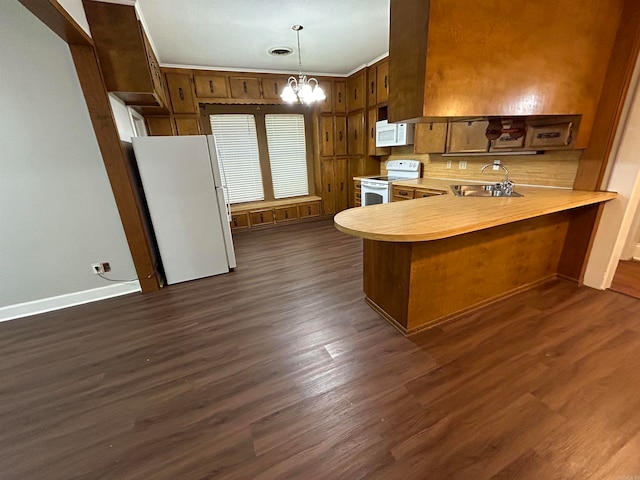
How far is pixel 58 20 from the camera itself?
180 cm

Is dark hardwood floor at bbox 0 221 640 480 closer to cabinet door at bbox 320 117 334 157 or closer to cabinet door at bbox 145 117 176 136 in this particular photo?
cabinet door at bbox 145 117 176 136

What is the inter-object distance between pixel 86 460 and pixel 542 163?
13.4ft

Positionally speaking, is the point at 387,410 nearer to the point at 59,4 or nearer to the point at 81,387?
the point at 81,387

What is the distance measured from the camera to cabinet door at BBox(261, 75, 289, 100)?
4.59 metres

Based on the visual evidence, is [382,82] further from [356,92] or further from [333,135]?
[333,135]

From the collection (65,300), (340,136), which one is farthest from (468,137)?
(65,300)

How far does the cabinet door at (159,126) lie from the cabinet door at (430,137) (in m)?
3.75

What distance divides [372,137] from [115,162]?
3866mm

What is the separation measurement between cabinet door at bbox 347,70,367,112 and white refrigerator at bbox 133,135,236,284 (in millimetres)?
3105

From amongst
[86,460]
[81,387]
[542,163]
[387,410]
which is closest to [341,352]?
[387,410]

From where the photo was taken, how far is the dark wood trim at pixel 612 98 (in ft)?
6.50

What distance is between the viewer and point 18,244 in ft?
8.05

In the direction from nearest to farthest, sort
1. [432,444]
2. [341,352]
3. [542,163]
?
[432,444], [341,352], [542,163]

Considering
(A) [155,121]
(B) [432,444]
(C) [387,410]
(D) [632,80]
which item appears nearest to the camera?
(B) [432,444]
